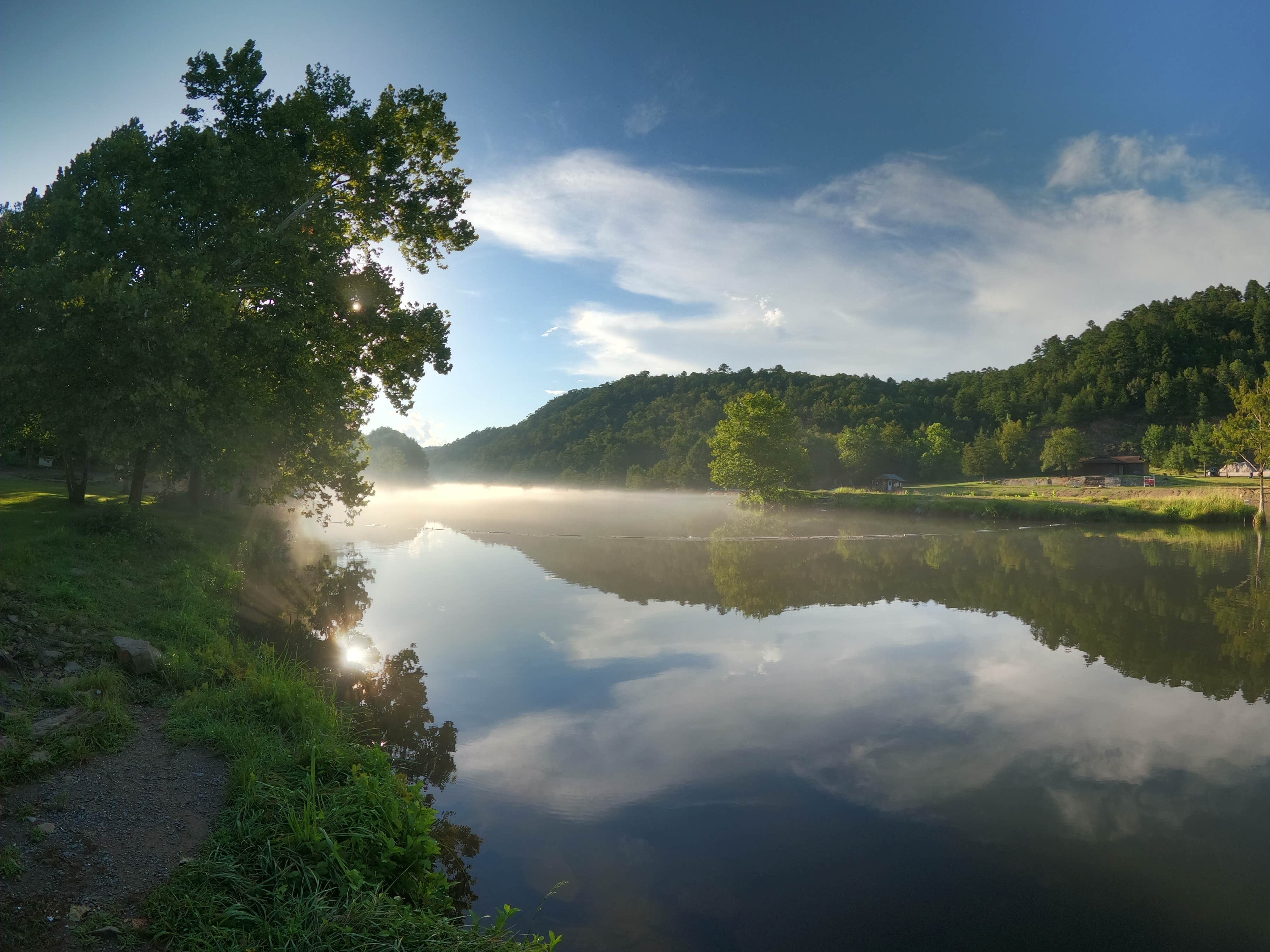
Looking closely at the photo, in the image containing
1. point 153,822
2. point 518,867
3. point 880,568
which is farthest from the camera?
point 880,568

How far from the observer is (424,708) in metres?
10.1

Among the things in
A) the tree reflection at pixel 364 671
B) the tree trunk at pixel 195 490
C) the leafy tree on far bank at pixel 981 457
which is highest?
the leafy tree on far bank at pixel 981 457

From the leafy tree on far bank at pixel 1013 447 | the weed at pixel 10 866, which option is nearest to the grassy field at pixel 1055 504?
the leafy tree on far bank at pixel 1013 447

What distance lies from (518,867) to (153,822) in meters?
3.05

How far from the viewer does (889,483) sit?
7931cm

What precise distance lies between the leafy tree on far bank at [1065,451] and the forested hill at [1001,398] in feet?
60.4

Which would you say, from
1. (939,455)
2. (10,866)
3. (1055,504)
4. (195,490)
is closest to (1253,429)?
(1055,504)

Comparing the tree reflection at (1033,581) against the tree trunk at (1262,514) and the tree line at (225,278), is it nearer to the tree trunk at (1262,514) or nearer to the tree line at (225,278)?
the tree trunk at (1262,514)

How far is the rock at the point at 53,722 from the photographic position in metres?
6.15

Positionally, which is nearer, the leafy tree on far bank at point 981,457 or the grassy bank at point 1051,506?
the grassy bank at point 1051,506

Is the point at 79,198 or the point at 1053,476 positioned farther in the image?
the point at 1053,476

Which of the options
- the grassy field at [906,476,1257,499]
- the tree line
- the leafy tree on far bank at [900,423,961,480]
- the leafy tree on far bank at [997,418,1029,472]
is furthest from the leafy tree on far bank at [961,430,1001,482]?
the tree line

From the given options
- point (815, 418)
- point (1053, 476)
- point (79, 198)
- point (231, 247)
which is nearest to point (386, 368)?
point (231, 247)

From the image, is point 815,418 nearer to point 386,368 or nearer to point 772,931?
point 386,368
